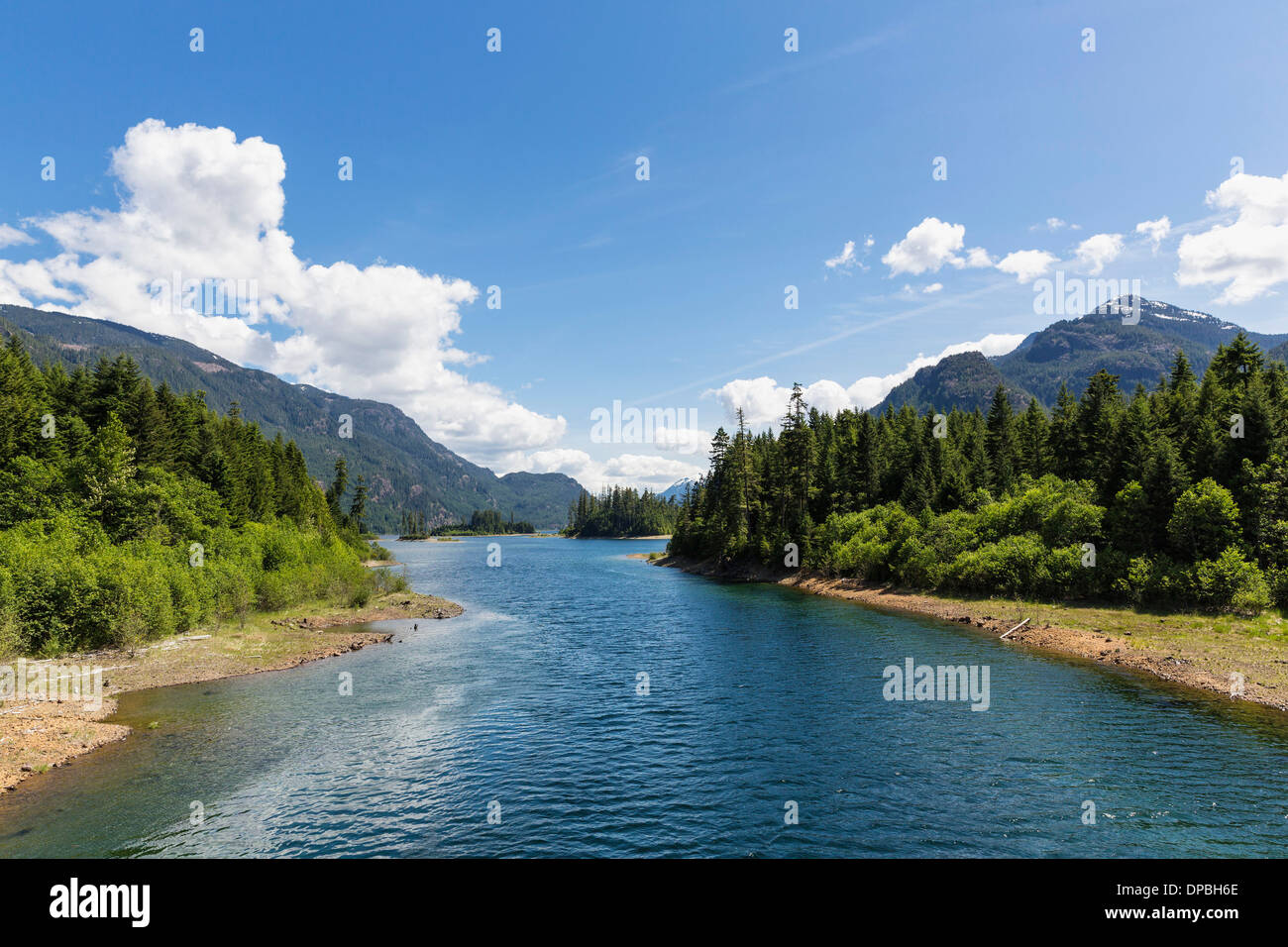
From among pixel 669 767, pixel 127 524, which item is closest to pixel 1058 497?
pixel 669 767

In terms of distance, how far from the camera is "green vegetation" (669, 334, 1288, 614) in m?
52.6

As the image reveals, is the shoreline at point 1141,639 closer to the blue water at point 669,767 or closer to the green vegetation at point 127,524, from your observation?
the blue water at point 669,767

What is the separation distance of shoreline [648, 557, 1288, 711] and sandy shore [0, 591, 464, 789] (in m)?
56.2

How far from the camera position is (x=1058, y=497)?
70.9 m

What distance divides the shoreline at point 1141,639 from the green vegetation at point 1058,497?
3502 mm

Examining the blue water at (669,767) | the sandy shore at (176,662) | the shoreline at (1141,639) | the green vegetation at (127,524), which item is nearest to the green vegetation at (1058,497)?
the shoreline at (1141,639)

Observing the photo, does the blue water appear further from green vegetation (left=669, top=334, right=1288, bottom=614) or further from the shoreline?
green vegetation (left=669, top=334, right=1288, bottom=614)

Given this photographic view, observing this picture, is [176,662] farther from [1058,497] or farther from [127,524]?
[1058,497]

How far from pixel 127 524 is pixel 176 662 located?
21887 millimetres

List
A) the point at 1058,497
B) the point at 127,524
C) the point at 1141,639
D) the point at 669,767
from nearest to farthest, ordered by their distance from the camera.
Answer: the point at 669,767
the point at 1141,639
the point at 127,524
the point at 1058,497

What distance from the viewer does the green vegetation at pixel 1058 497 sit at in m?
52.6

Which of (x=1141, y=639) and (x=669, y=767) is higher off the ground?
(x=1141, y=639)

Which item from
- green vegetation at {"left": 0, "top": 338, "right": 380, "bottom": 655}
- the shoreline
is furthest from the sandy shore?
the shoreline
